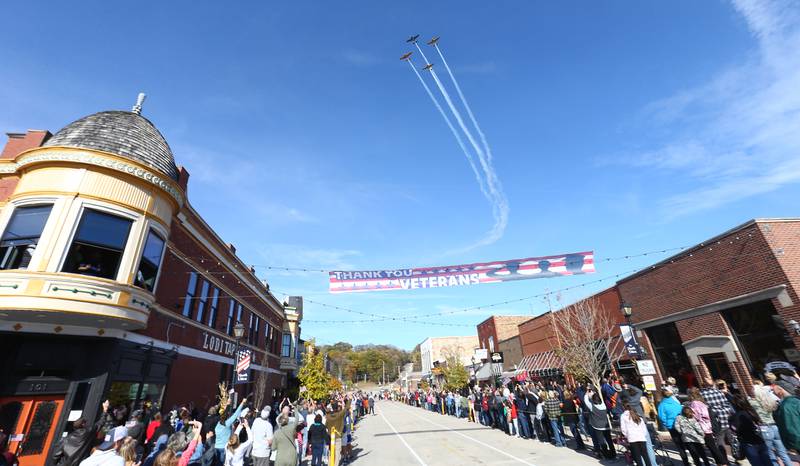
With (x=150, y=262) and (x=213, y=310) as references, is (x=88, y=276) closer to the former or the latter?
(x=150, y=262)

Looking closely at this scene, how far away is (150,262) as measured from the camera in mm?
13070

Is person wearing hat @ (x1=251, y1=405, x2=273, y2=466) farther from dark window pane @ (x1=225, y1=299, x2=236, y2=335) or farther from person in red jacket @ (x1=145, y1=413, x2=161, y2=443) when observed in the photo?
dark window pane @ (x1=225, y1=299, x2=236, y2=335)

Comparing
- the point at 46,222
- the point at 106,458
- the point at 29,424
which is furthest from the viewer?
the point at 46,222

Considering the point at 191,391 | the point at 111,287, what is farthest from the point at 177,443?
the point at 191,391

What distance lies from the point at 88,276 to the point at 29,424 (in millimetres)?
4306

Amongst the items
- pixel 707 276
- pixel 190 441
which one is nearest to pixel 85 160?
pixel 190 441

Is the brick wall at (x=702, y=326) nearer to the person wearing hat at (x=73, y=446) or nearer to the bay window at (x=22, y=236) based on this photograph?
the person wearing hat at (x=73, y=446)

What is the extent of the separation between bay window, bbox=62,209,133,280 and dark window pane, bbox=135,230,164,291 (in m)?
0.83

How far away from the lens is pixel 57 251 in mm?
10602

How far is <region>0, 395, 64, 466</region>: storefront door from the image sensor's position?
9930mm

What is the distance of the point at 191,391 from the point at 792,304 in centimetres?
2406

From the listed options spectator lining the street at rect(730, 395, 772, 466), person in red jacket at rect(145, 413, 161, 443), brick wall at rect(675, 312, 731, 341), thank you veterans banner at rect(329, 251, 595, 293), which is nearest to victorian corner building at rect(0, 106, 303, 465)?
person in red jacket at rect(145, 413, 161, 443)

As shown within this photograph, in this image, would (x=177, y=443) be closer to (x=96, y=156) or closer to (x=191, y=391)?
(x=96, y=156)

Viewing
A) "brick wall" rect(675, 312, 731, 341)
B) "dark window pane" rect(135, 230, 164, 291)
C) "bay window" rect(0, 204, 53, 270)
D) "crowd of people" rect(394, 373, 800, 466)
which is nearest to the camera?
"crowd of people" rect(394, 373, 800, 466)
